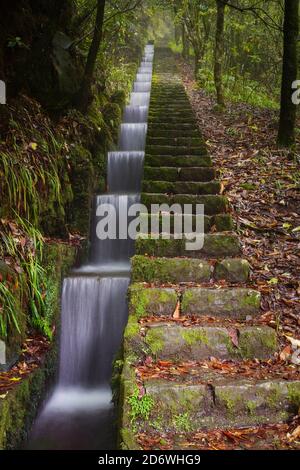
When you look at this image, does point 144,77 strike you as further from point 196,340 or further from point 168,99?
point 196,340

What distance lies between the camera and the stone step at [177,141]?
307 inches

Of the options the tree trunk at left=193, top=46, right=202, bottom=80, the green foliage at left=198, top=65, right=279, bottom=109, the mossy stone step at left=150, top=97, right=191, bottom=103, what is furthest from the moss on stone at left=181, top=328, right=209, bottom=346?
the tree trunk at left=193, top=46, right=202, bottom=80

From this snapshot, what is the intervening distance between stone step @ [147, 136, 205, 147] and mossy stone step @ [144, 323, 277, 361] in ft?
14.7

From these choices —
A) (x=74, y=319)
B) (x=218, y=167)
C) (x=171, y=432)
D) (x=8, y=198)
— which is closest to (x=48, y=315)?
(x=74, y=319)

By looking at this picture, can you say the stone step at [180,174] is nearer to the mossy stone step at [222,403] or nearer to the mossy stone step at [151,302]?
the mossy stone step at [151,302]

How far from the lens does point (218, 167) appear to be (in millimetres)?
7352

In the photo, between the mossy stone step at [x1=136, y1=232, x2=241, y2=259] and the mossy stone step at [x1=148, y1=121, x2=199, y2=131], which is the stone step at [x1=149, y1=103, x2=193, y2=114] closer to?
the mossy stone step at [x1=148, y1=121, x2=199, y2=131]

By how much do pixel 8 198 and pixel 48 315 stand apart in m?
1.41

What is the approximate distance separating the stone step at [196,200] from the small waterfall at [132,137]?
12.7 feet

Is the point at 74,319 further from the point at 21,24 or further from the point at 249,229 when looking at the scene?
the point at 21,24

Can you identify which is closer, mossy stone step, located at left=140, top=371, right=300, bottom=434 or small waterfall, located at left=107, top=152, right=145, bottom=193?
mossy stone step, located at left=140, top=371, right=300, bottom=434

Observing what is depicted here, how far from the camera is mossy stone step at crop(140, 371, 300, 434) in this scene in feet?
11.3

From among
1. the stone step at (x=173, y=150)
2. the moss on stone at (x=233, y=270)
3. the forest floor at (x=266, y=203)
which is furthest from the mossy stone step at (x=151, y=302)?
the stone step at (x=173, y=150)

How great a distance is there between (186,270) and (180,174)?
2320mm
